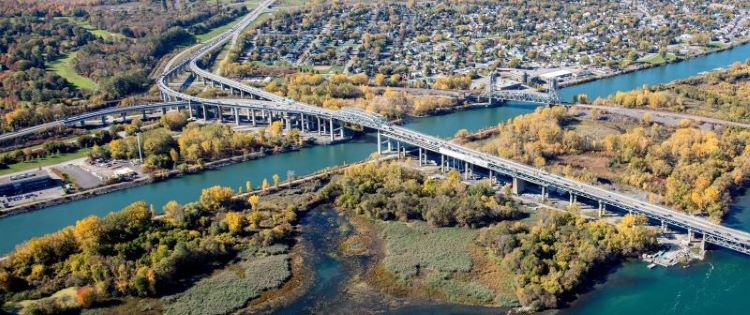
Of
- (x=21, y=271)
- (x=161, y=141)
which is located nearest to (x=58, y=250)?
(x=21, y=271)

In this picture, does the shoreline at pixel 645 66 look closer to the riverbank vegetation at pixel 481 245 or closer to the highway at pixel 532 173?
the highway at pixel 532 173

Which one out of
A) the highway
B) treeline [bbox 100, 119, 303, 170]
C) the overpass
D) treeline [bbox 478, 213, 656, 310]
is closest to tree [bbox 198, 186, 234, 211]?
treeline [bbox 100, 119, 303, 170]

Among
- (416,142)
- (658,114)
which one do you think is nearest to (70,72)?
(416,142)

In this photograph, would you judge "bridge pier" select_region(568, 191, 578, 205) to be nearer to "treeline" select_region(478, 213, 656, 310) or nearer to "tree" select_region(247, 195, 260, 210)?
"treeline" select_region(478, 213, 656, 310)

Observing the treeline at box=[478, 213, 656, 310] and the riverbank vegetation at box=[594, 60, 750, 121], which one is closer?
the treeline at box=[478, 213, 656, 310]

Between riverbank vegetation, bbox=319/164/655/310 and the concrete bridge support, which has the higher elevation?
the concrete bridge support

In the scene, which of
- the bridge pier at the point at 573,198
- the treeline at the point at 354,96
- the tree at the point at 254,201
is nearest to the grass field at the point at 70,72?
the treeline at the point at 354,96

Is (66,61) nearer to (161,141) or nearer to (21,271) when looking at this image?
(161,141)
